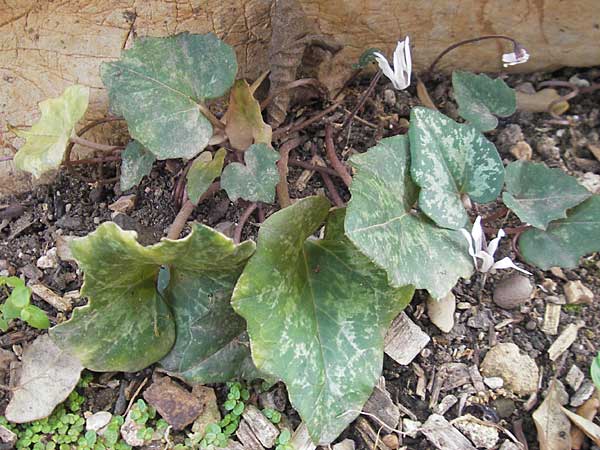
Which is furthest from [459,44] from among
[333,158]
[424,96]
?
[333,158]

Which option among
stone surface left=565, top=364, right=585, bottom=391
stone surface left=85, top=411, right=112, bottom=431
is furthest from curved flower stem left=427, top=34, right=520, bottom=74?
stone surface left=85, top=411, right=112, bottom=431

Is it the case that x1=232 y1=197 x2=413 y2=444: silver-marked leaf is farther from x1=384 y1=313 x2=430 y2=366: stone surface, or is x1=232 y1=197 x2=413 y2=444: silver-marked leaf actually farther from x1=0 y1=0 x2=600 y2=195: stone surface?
x1=0 y1=0 x2=600 y2=195: stone surface

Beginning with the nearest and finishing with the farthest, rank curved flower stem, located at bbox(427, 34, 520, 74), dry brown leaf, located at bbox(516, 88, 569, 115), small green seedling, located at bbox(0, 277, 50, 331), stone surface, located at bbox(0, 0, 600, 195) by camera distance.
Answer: small green seedling, located at bbox(0, 277, 50, 331) < stone surface, located at bbox(0, 0, 600, 195) < curved flower stem, located at bbox(427, 34, 520, 74) < dry brown leaf, located at bbox(516, 88, 569, 115)

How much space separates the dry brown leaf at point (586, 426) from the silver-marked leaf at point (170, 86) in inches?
33.1

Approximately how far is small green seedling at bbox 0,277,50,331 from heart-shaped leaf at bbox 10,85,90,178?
204 millimetres

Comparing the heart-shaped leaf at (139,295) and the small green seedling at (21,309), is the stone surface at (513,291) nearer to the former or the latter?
the heart-shaped leaf at (139,295)

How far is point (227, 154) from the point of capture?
1.49 m

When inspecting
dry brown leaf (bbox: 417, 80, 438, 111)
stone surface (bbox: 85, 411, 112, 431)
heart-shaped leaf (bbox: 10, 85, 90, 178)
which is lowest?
stone surface (bbox: 85, 411, 112, 431)

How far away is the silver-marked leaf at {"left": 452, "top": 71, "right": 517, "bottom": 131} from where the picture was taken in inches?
57.9

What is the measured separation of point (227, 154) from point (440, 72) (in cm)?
63

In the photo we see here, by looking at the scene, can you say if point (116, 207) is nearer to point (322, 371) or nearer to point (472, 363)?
point (322, 371)

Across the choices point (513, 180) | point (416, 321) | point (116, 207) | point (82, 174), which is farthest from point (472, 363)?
point (82, 174)

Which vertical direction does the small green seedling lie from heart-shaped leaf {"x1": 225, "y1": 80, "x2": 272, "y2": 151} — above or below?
below

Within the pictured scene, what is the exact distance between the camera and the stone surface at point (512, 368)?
4.54ft
